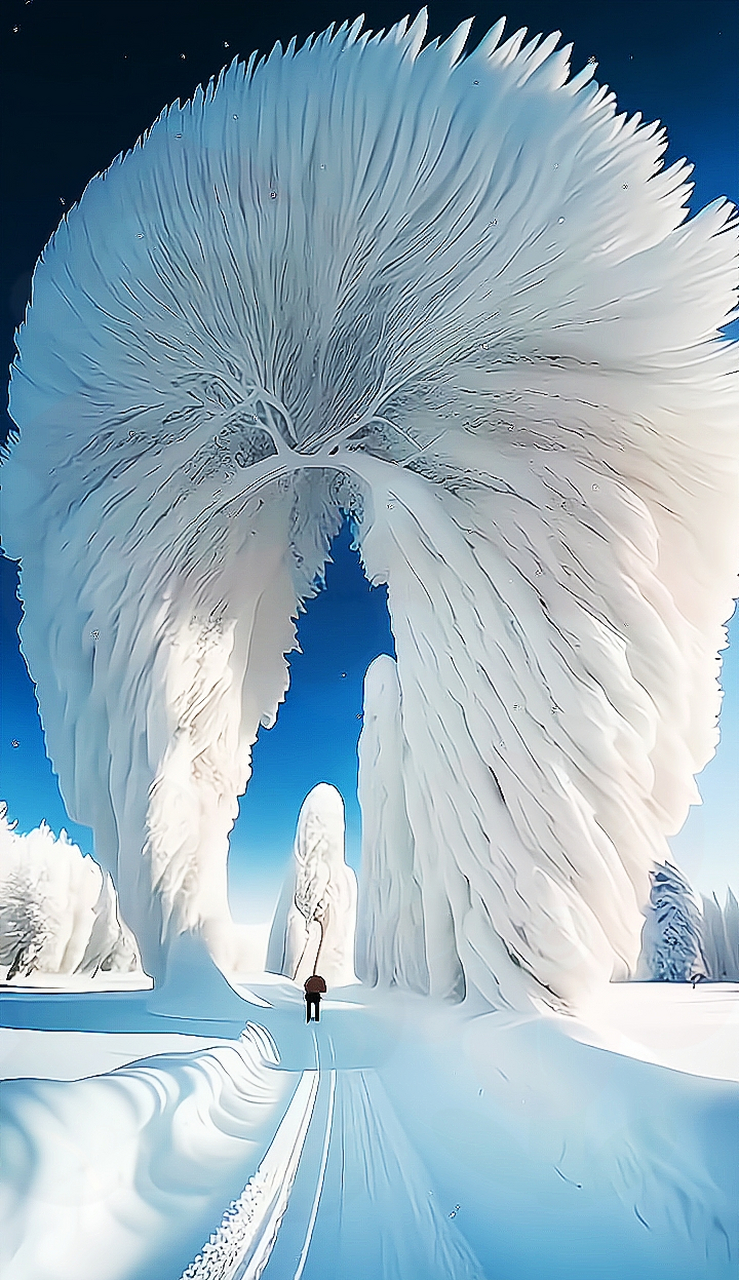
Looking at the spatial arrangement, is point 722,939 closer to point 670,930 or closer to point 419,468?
point 670,930

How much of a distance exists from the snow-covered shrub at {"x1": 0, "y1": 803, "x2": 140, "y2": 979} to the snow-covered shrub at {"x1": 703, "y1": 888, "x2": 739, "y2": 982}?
94 cm

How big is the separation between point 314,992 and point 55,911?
458 millimetres

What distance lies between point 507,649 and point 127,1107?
91 cm

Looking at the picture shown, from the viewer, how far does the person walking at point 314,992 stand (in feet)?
4.62

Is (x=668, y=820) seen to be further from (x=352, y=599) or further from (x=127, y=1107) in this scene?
(x=127, y=1107)

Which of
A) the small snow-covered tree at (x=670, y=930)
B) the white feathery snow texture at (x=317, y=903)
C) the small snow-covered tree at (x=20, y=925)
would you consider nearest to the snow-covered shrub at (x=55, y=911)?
the small snow-covered tree at (x=20, y=925)

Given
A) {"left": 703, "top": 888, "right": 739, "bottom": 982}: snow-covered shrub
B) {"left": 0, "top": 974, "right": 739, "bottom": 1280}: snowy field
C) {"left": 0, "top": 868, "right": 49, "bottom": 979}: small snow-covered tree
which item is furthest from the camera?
{"left": 0, "top": 868, "right": 49, "bottom": 979}: small snow-covered tree

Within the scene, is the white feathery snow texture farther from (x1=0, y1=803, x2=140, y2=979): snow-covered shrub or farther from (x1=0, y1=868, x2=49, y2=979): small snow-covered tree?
(x1=0, y1=868, x2=49, y2=979): small snow-covered tree

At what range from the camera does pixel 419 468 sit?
1.57m

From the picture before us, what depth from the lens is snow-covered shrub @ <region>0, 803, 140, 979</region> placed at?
1466mm

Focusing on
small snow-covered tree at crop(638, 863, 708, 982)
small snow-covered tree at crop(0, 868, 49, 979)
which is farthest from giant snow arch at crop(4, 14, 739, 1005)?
small snow-covered tree at crop(0, 868, 49, 979)

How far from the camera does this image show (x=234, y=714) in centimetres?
159

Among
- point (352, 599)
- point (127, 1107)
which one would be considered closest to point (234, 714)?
point (352, 599)

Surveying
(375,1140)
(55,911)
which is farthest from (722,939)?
(55,911)
